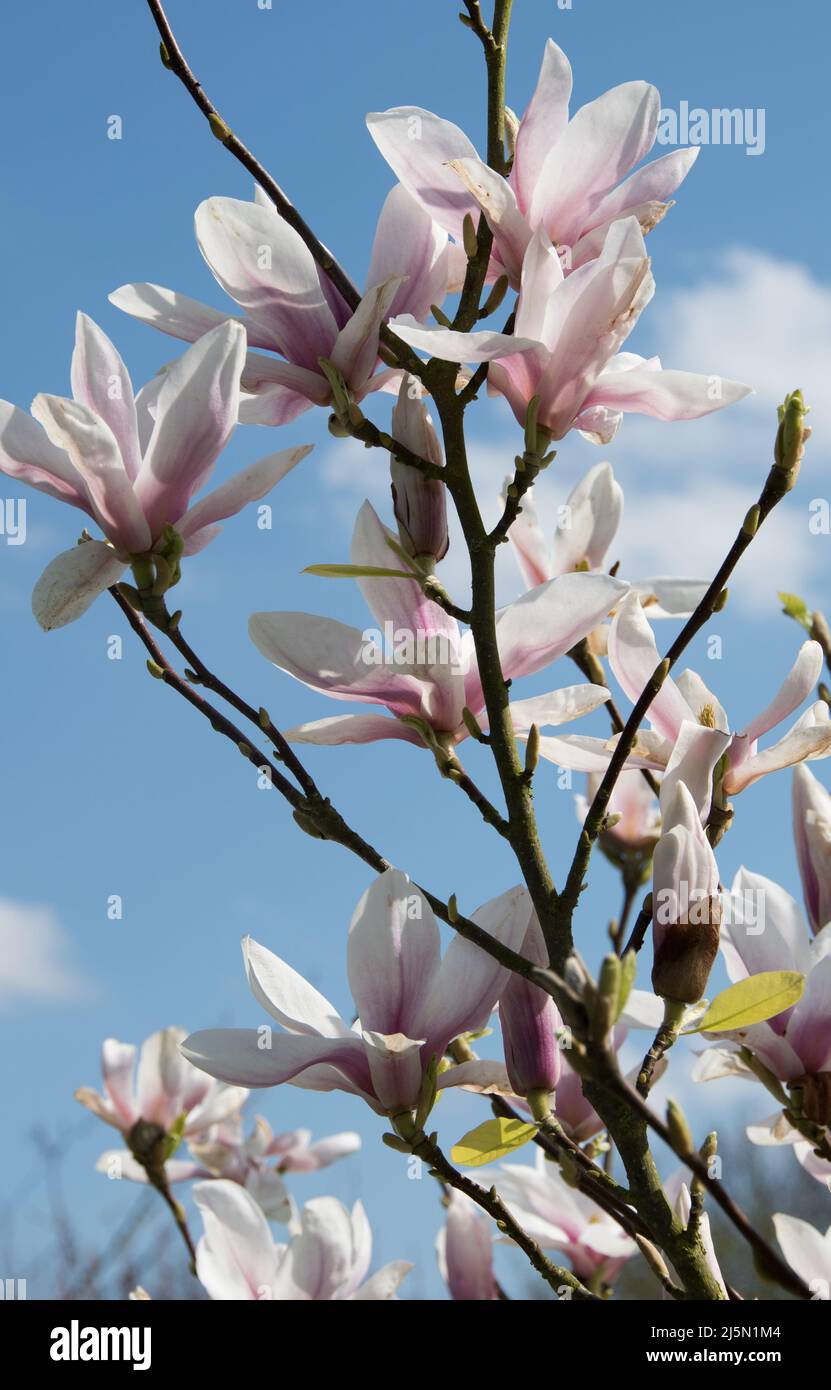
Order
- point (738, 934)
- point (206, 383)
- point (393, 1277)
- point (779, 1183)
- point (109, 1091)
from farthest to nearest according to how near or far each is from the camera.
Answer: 1. point (779, 1183)
2. point (109, 1091)
3. point (393, 1277)
4. point (738, 934)
5. point (206, 383)

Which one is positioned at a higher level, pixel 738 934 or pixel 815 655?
pixel 815 655

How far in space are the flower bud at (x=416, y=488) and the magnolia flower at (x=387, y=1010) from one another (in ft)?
0.72

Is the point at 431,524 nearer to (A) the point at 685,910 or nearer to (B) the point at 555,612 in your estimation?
(B) the point at 555,612

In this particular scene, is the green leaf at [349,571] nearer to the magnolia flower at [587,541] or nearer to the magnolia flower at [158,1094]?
the magnolia flower at [587,541]

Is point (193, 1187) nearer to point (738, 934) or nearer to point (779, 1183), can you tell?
point (738, 934)

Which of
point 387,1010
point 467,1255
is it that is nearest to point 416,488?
point 387,1010

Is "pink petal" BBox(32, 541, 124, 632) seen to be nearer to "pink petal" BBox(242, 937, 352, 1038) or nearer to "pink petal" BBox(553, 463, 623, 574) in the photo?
"pink petal" BBox(242, 937, 352, 1038)

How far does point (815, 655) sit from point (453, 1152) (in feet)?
1.52

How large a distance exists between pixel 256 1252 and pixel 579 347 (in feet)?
2.93

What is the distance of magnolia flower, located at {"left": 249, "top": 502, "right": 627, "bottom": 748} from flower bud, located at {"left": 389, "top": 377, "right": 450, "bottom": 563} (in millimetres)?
20

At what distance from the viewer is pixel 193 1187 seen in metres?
1.24

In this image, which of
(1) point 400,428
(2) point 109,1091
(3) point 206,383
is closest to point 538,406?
(1) point 400,428

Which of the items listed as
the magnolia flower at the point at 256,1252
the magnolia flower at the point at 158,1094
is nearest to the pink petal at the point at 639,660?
the magnolia flower at the point at 256,1252

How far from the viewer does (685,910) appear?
0.76 m
